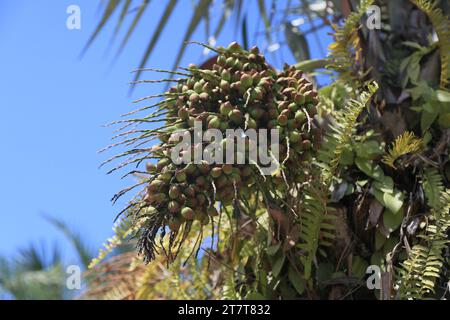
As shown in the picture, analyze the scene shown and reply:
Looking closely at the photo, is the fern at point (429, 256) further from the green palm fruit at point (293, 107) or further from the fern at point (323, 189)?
the green palm fruit at point (293, 107)

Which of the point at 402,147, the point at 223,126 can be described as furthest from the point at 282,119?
the point at 402,147

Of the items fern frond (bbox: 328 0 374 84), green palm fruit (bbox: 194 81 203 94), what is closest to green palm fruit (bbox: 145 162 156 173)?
green palm fruit (bbox: 194 81 203 94)

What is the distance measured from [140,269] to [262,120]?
965mm

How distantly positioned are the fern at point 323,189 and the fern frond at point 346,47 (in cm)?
28

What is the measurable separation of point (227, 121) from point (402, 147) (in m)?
0.46

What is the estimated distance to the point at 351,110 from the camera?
1.99 meters

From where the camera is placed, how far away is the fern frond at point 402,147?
1.99m

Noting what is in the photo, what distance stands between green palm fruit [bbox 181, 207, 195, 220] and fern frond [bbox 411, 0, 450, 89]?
86cm

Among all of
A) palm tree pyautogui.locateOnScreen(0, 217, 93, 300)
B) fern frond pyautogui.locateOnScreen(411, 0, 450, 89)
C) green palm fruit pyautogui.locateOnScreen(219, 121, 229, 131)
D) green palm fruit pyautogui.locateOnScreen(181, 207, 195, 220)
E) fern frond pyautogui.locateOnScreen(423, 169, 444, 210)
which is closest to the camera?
green palm fruit pyautogui.locateOnScreen(181, 207, 195, 220)

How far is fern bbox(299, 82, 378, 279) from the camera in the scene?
1988mm

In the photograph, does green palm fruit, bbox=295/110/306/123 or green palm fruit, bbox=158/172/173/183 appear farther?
green palm fruit, bbox=295/110/306/123

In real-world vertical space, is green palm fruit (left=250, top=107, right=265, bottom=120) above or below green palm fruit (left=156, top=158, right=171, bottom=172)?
above

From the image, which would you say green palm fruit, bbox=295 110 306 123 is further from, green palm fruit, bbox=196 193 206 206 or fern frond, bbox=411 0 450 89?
fern frond, bbox=411 0 450 89
